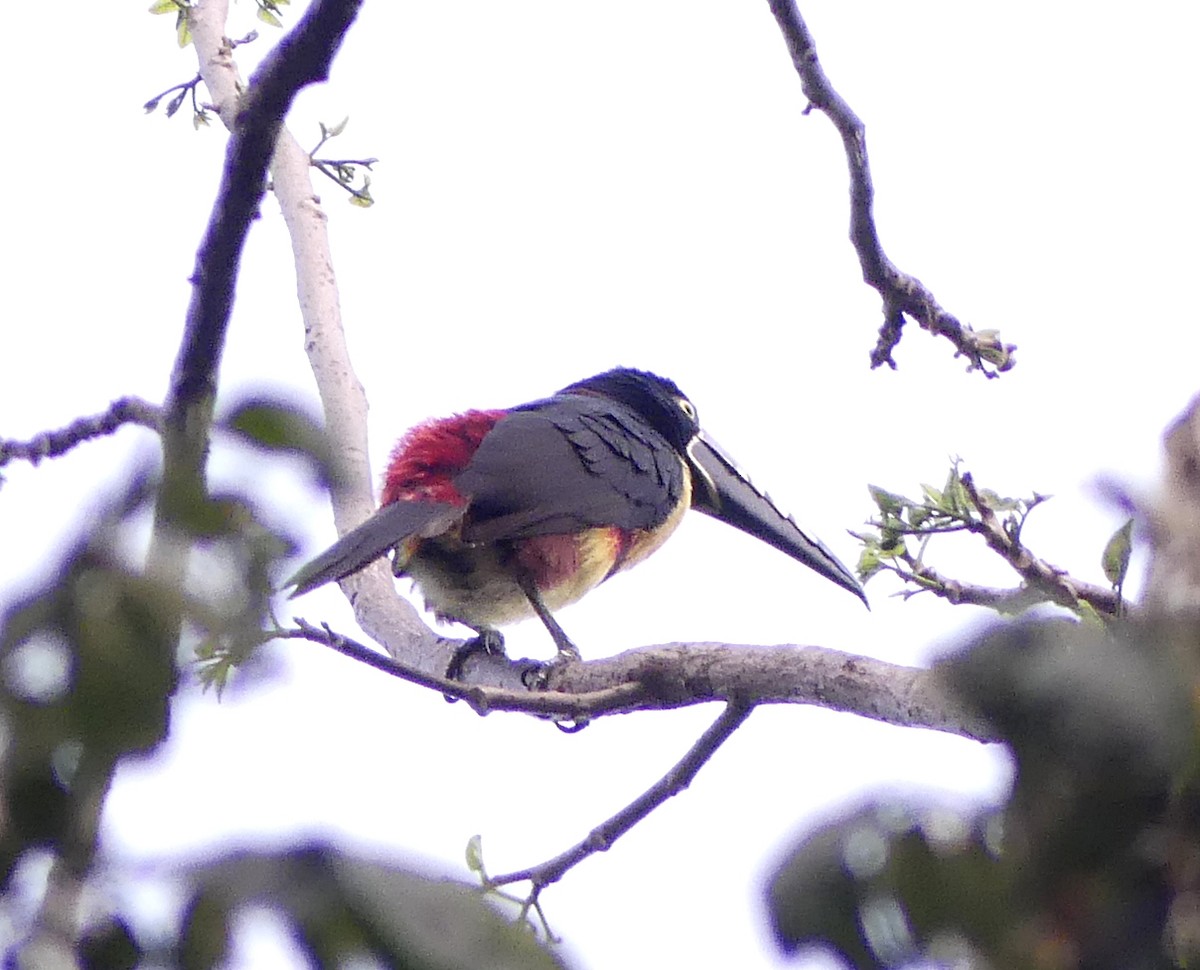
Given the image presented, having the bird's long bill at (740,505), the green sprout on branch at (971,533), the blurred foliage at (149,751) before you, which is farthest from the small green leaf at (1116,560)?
the bird's long bill at (740,505)

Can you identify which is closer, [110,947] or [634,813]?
[110,947]

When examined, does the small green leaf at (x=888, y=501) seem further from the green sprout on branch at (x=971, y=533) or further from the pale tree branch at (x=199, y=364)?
the pale tree branch at (x=199, y=364)

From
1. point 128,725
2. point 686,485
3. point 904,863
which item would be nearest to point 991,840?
point 904,863

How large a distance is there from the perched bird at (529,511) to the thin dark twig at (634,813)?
0.98 m

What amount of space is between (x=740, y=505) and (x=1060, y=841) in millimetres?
4911

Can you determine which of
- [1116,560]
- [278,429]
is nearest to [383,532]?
[1116,560]

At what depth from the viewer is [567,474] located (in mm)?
4473

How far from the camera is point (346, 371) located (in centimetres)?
429

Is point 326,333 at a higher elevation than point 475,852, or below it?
higher

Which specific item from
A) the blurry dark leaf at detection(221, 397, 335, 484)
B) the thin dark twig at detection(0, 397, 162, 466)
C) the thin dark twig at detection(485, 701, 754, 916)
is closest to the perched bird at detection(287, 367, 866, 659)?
the thin dark twig at detection(485, 701, 754, 916)

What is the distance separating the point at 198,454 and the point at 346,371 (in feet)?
12.1

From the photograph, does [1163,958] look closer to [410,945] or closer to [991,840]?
[991,840]

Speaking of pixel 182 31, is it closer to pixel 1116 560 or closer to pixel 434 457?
pixel 434 457

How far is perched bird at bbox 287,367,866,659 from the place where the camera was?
4.18 meters
